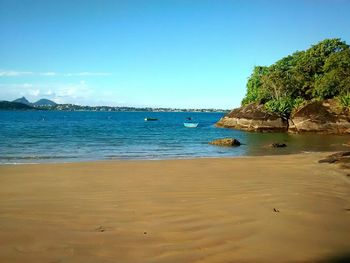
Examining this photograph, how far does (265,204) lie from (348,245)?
286 cm

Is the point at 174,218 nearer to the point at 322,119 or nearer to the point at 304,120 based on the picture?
the point at 322,119

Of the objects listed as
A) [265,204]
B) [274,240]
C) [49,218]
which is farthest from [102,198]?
[274,240]

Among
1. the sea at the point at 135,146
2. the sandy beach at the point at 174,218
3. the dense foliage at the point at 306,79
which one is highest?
the dense foliage at the point at 306,79

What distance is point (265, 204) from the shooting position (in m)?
8.81

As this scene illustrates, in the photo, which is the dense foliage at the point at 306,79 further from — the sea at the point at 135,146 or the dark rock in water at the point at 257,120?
the sea at the point at 135,146

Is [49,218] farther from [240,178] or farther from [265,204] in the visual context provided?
[240,178]

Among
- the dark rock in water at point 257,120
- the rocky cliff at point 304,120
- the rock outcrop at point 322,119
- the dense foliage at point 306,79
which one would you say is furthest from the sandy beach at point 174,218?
the dense foliage at point 306,79

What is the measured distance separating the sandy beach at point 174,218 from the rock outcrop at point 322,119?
36523 mm

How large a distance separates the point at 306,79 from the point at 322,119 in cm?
1388

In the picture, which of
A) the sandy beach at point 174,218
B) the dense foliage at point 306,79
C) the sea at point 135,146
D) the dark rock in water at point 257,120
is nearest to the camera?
the sandy beach at point 174,218

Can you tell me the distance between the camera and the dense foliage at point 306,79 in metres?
51.7

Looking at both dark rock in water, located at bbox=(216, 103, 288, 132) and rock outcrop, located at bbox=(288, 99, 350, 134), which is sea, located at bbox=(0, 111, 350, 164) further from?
dark rock in water, located at bbox=(216, 103, 288, 132)

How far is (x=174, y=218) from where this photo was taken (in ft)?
24.7

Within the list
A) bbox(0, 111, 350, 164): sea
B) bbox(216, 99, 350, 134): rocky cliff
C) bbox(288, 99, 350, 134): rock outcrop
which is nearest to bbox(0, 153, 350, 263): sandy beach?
bbox(0, 111, 350, 164): sea
